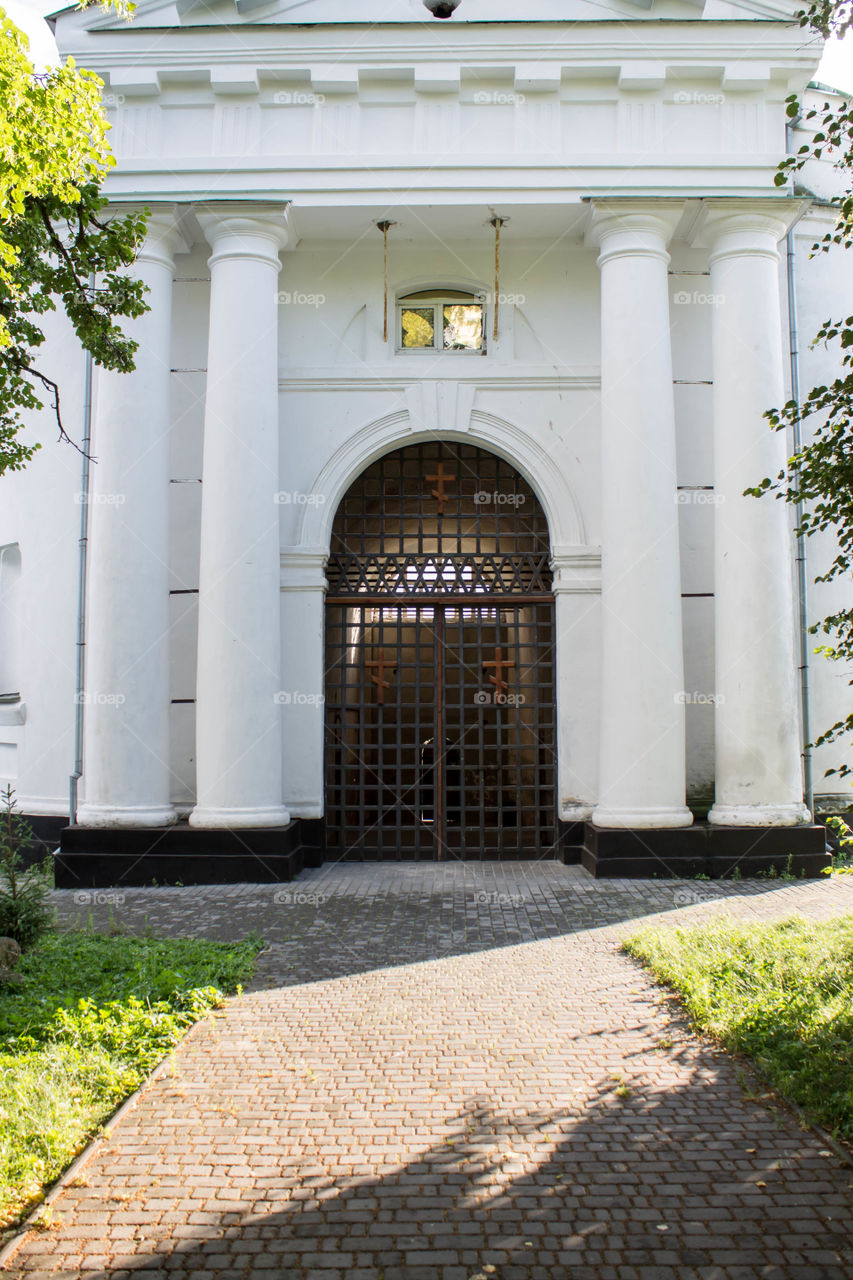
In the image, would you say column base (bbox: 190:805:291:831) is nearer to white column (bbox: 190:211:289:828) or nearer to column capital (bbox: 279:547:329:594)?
white column (bbox: 190:211:289:828)

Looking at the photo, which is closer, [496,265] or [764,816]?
[764,816]

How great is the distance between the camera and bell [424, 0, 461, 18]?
430 inches

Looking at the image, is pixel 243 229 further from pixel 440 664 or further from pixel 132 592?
pixel 440 664

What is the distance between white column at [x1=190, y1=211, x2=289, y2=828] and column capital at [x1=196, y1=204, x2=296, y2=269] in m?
0.01

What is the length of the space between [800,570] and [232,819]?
7.05 metres

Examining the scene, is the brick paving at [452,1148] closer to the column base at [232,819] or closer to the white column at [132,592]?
the column base at [232,819]

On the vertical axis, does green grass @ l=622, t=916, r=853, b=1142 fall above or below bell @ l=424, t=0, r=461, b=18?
below

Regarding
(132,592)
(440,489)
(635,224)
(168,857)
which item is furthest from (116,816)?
(635,224)

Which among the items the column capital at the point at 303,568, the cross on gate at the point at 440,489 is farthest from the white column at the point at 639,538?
the column capital at the point at 303,568

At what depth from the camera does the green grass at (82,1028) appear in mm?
3881

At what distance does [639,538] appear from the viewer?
411 inches

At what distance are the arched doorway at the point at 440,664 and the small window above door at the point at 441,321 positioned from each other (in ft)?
4.06

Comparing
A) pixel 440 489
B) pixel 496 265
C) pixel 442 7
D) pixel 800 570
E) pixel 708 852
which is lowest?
pixel 708 852

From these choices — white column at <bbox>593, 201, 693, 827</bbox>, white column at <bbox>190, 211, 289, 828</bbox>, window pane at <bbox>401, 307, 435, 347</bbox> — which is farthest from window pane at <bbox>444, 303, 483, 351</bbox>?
white column at <bbox>190, 211, 289, 828</bbox>
